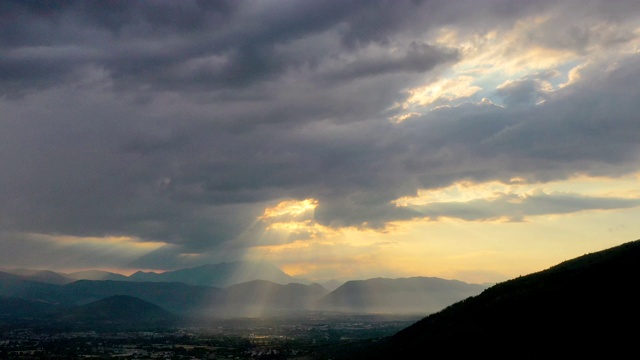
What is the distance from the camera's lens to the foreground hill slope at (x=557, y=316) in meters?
56.0

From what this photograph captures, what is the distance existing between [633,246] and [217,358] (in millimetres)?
139806

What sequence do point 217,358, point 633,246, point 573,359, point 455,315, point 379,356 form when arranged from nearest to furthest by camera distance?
point 573,359 < point 633,246 < point 455,315 < point 379,356 < point 217,358

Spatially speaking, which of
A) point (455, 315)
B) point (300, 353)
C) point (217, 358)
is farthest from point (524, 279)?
point (217, 358)

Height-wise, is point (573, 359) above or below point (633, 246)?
below

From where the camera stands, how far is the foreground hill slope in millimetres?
56000

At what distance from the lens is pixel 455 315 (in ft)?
316

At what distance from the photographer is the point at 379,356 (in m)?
104

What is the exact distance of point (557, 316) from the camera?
65.8 m

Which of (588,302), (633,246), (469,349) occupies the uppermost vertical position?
(633,246)

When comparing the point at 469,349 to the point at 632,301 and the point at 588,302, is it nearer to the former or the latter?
the point at 588,302

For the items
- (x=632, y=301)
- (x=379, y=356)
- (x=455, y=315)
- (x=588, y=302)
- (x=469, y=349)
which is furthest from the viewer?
(x=379, y=356)

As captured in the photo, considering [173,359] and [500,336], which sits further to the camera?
[173,359]

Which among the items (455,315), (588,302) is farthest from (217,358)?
(588,302)

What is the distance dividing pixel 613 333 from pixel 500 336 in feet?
54.1
